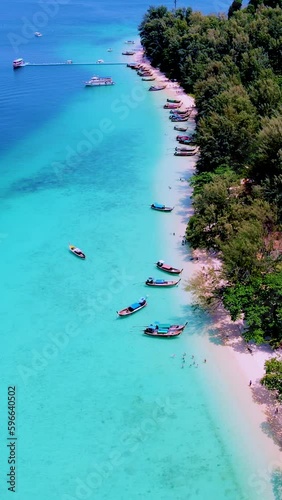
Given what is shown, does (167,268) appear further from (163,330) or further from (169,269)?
(163,330)

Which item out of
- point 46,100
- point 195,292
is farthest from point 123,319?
point 46,100

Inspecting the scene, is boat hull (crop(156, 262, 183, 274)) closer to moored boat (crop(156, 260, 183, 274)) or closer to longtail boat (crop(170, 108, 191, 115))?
moored boat (crop(156, 260, 183, 274))

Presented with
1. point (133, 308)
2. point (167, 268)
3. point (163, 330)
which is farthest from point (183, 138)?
point (163, 330)

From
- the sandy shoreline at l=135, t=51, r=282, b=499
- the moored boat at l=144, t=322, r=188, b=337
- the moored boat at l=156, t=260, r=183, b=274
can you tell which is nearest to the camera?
the sandy shoreline at l=135, t=51, r=282, b=499

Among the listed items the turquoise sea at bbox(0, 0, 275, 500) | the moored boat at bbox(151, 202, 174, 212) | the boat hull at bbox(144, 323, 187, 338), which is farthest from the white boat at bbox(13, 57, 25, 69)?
the boat hull at bbox(144, 323, 187, 338)

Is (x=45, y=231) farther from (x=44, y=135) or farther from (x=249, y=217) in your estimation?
(x=44, y=135)

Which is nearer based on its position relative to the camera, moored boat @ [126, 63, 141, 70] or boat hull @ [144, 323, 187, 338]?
boat hull @ [144, 323, 187, 338]

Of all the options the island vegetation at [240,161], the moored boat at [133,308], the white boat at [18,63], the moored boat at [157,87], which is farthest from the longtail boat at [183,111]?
the moored boat at [133,308]
